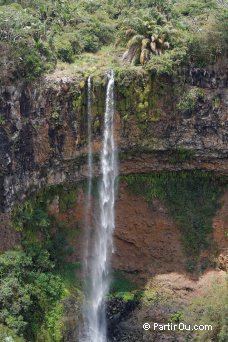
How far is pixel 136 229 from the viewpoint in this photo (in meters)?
24.7

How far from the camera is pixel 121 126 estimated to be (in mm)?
23453

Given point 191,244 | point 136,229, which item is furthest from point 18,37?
point 191,244

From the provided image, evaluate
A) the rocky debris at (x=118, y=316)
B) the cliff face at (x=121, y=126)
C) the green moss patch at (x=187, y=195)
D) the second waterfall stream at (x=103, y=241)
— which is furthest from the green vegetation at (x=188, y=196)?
the rocky debris at (x=118, y=316)

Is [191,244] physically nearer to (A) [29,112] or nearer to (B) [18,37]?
(A) [29,112]

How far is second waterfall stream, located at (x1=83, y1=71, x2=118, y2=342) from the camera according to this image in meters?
22.7

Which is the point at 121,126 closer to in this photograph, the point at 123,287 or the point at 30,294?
the point at 123,287

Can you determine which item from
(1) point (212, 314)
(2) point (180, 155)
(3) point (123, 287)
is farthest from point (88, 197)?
(1) point (212, 314)

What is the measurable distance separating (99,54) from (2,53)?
523 cm

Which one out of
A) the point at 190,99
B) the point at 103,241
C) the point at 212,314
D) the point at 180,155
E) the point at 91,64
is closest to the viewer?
the point at 212,314

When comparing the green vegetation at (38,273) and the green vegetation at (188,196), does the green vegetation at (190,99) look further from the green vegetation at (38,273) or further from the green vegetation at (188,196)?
the green vegetation at (38,273)

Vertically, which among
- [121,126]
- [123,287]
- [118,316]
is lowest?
[118,316]

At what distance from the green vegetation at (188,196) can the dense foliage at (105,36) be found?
4977mm

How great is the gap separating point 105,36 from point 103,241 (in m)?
9.75

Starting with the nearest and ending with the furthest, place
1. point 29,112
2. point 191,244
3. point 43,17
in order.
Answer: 1. point 29,112
2. point 191,244
3. point 43,17
